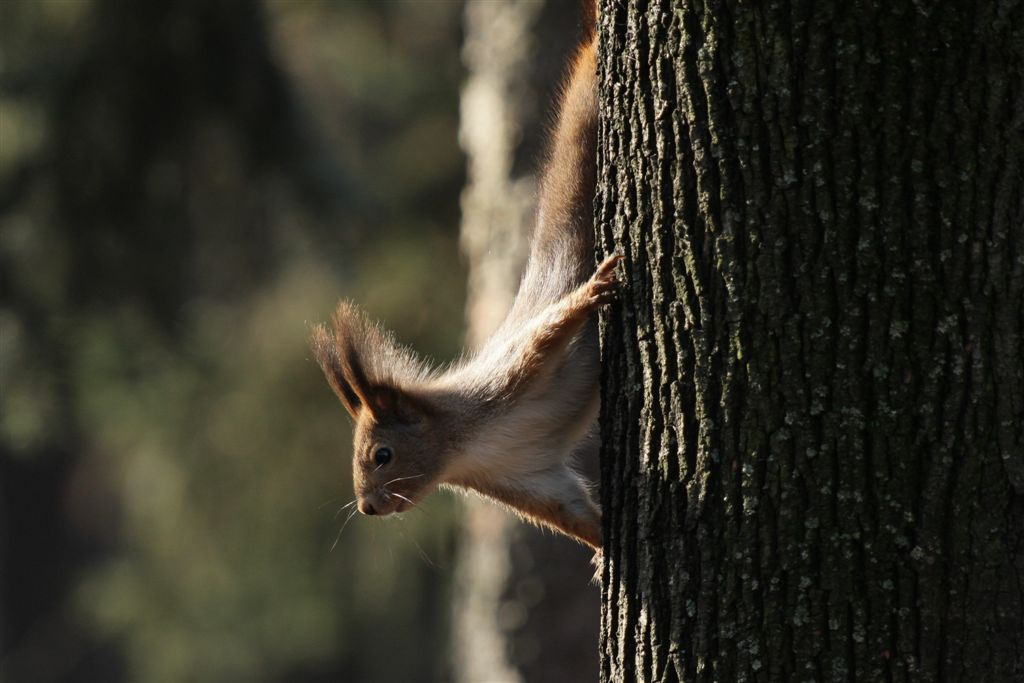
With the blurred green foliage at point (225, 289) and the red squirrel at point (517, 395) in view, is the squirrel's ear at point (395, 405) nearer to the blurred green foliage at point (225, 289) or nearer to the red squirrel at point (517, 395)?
the red squirrel at point (517, 395)

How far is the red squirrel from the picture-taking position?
11.6 feet

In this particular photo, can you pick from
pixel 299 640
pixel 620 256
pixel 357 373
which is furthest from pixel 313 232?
pixel 299 640

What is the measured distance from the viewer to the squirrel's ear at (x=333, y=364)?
146 inches

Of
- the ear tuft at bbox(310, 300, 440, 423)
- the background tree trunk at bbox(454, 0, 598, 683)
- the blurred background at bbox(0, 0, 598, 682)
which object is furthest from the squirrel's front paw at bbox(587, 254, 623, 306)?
the background tree trunk at bbox(454, 0, 598, 683)

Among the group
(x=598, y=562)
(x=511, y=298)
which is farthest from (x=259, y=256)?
(x=598, y=562)

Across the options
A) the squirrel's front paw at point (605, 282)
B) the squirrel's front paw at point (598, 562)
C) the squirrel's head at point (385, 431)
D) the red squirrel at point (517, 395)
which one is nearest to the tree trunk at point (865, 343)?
the squirrel's front paw at point (605, 282)

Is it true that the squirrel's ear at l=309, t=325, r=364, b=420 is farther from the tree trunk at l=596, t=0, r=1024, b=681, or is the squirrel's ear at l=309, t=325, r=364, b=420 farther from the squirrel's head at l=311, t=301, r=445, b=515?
the tree trunk at l=596, t=0, r=1024, b=681

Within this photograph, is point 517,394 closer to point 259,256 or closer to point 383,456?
point 383,456

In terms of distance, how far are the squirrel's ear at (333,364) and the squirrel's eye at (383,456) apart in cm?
17

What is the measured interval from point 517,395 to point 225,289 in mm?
8769

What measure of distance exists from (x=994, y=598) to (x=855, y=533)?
0.89 ft

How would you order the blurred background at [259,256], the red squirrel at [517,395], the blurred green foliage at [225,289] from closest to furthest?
the red squirrel at [517,395] < the blurred background at [259,256] < the blurred green foliage at [225,289]

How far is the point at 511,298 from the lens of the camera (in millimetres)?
5836

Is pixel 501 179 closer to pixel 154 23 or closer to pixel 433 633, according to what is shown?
pixel 154 23
